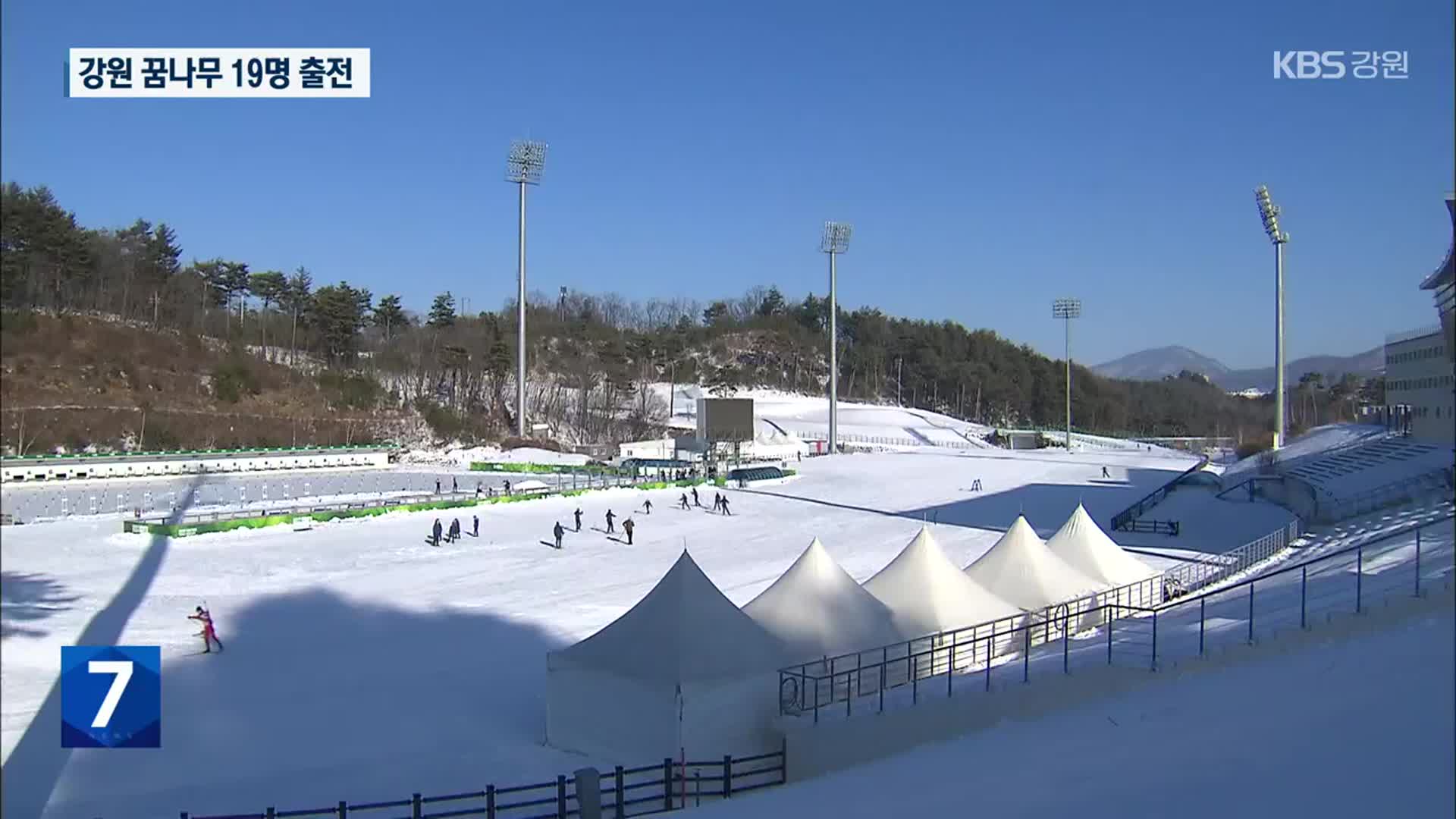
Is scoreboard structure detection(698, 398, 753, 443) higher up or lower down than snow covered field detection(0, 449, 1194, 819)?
higher up

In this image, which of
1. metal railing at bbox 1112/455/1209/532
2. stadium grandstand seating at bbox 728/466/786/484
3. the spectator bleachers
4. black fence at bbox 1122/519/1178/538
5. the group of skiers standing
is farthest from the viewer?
stadium grandstand seating at bbox 728/466/786/484

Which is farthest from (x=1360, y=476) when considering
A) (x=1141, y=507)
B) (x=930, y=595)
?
(x=1141, y=507)

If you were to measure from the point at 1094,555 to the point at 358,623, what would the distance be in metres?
11.4

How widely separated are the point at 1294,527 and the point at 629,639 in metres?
12.7

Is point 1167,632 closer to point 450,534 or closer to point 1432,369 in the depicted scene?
point 1432,369

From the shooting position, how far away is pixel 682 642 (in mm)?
9742

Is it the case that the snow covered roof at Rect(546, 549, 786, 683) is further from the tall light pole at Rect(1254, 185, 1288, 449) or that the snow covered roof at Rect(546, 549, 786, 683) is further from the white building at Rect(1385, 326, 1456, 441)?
the tall light pole at Rect(1254, 185, 1288, 449)

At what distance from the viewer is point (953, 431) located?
73.3 meters

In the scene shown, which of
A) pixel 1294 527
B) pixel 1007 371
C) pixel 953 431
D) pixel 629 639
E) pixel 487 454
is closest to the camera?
pixel 629 639

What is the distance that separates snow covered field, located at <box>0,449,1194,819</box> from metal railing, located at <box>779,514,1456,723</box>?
215cm

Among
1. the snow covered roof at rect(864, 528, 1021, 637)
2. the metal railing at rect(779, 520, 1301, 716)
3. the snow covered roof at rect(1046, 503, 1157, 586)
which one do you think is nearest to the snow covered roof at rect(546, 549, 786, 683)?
the metal railing at rect(779, 520, 1301, 716)

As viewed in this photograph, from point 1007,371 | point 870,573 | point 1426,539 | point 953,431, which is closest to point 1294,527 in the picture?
point 870,573

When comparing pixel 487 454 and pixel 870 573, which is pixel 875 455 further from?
pixel 870 573

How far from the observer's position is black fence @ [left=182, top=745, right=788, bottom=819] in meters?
7.81
